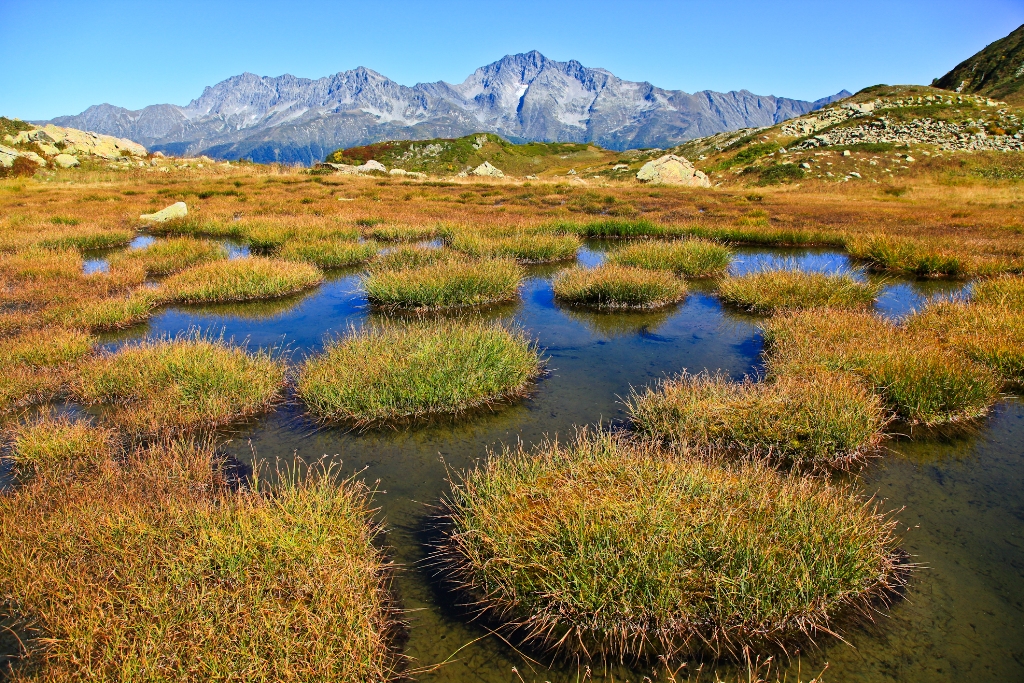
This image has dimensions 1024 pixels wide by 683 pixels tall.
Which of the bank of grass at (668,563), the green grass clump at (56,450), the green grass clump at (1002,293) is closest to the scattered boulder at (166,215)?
the green grass clump at (56,450)

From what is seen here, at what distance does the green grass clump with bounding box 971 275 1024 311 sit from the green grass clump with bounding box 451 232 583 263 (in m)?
13.3

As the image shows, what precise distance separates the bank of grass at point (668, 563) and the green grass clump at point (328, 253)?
58.4 ft

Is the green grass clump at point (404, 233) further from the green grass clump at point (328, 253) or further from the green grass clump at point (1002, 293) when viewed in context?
the green grass clump at point (1002, 293)

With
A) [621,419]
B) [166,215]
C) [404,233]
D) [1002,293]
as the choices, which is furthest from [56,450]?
[166,215]

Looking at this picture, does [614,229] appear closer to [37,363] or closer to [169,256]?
[169,256]

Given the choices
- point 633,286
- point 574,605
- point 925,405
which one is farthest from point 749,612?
point 633,286

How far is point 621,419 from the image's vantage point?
902 cm

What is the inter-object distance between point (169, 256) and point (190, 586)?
19.9 metres

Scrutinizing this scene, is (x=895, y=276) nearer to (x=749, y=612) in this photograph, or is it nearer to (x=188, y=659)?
(x=749, y=612)

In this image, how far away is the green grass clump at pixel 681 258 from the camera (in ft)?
63.3

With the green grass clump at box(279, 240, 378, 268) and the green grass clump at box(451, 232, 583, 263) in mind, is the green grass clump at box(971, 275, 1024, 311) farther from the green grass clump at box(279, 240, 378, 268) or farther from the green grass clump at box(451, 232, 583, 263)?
the green grass clump at box(279, 240, 378, 268)

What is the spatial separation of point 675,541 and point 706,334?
31.4 feet

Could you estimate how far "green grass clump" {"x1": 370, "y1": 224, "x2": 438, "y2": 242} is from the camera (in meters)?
26.5

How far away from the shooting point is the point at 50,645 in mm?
4332
